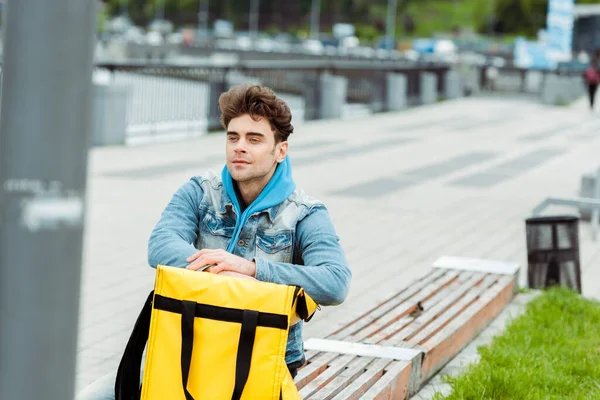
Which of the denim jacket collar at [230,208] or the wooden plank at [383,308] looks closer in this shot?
the denim jacket collar at [230,208]

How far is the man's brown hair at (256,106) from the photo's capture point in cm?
318

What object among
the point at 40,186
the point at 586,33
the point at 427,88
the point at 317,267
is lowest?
the point at 317,267

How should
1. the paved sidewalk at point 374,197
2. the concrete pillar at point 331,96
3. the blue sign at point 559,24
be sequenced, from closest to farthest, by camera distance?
the paved sidewalk at point 374,197, the concrete pillar at point 331,96, the blue sign at point 559,24

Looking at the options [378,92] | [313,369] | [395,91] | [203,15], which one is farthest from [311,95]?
[203,15]

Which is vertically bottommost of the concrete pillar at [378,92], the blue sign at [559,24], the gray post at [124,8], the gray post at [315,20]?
the concrete pillar at [378,92]

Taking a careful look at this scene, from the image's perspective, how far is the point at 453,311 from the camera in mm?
5762

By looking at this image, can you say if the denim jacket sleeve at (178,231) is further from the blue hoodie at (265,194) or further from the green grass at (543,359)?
the green grass at (543,359)

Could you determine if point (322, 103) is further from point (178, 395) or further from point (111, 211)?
point (178, 395)

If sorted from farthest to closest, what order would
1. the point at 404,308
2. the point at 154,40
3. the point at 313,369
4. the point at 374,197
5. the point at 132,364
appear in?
the point at 154,40 < the point at 374,197 < the point at 404,308 < the point at 313,369 < the point at 132,364

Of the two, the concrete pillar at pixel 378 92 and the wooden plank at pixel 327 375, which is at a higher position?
the concrete pillar at pixel 378 92

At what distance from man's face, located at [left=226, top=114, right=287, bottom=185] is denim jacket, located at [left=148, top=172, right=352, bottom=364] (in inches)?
4.4

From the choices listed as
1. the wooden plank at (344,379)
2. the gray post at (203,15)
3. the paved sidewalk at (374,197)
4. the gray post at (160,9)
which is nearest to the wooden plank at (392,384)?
the wooden plank at (344,379)

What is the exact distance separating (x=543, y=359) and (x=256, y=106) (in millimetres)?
2548

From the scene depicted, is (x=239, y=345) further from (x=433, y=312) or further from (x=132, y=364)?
(x=433, y=312)
